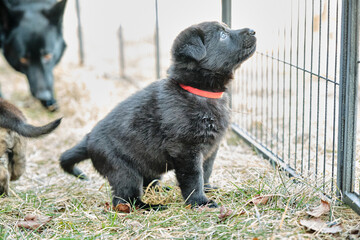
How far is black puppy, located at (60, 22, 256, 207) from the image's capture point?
2.92 metres

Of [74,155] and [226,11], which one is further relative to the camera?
[226,11]

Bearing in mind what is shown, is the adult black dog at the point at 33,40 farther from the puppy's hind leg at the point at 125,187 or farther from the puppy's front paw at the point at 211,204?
the puppy's front paw at the point at 211,204

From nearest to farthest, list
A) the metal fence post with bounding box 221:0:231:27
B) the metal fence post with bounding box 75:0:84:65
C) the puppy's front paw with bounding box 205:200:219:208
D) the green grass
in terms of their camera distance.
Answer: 1. the green grass
2. the puppy's front paw with bounding box 205:200:219:208
3. the metal fence post with bounding box 221:0:231:27
4. the metal fence post with bounding box 75:0:84:65

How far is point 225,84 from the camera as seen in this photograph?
3.16 m

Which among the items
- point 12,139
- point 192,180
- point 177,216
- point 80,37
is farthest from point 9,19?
point 177,216

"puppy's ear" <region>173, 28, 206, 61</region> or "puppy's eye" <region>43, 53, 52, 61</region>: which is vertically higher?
"puppy's ear" <region>173, 28, 206, 61</region>

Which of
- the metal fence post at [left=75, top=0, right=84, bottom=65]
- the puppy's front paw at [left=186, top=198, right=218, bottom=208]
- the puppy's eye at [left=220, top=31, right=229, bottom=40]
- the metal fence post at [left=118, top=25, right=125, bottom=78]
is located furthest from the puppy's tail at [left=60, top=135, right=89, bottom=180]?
the metal fence post at [left=75, top=0, right=84, bottom=65]

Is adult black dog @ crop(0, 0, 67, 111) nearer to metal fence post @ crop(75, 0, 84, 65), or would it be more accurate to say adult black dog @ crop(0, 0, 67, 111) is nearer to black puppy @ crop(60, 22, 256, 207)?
metal fence post @ crop(75, 0, 84, 65)

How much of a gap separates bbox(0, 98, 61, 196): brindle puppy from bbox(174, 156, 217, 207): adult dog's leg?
2.66ft

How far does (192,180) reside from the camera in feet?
9.58

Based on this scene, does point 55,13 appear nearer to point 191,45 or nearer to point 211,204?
point 191,45

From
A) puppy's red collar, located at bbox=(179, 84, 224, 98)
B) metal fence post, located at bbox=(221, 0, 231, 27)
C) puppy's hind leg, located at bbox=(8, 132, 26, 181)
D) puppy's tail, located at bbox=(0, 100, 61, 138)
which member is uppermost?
metal fence post, located at bbox=(221, 0, 231, 27)

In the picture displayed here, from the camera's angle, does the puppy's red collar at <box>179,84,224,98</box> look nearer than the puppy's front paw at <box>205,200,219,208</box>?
No

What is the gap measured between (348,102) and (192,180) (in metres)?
1.00
